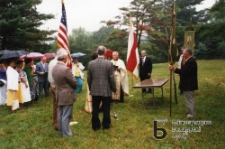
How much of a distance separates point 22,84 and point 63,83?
387 cm

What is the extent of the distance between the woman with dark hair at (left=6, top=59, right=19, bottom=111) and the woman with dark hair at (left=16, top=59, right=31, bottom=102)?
0.31 meters

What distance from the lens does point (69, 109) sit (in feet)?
17.9

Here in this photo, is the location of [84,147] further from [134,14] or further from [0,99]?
[134,14]

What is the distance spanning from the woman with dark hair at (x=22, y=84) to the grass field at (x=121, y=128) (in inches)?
17.2

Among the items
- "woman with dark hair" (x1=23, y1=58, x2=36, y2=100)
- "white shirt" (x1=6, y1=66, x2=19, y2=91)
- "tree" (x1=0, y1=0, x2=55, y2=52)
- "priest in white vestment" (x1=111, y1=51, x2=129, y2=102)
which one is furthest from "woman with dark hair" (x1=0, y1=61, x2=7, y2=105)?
"tree" (x1=0, y1=0, x2=55, y2=52)

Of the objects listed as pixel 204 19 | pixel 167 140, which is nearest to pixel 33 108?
pixel 167 140

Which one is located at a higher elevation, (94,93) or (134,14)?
(134,14)

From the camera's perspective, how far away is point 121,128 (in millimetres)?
6141

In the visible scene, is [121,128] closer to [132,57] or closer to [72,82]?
[72,82]

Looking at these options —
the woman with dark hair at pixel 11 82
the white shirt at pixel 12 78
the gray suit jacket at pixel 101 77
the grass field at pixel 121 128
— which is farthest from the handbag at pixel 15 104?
the gray suit jacket at pixel 101 77

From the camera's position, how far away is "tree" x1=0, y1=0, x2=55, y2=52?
14961 millimetres

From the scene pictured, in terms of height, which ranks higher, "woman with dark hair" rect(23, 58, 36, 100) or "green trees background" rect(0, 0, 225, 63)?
"green trees background" rect(0, 0, 225, 63)

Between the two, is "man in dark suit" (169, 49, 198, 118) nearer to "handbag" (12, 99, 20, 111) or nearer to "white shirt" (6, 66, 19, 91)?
"white shirt" (6, 66, 19, 91)

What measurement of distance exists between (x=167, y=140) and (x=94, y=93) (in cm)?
190
